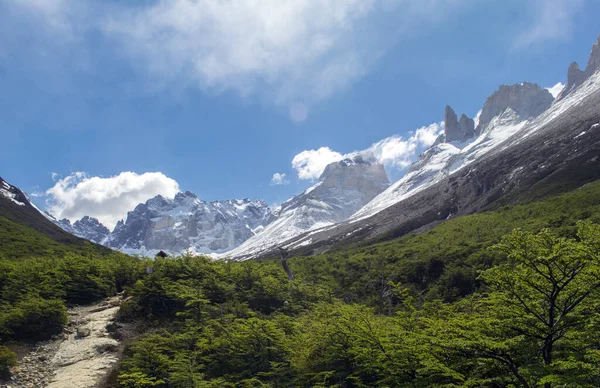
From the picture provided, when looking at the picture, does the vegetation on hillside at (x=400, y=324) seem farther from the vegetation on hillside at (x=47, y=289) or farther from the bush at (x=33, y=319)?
the bush at (x=33, y=319)

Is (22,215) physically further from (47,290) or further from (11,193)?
(47,290)

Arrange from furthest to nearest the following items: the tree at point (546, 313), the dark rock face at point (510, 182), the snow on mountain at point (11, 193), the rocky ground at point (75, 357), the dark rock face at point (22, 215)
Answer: the snow on mountain at point (11, 193), the dark rock face at point (22, 215), the dark rock face at point (510, 182), the rocky ground at point (75, 357), the tree at point (546, 313)

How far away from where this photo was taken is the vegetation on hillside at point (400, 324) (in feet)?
36.7

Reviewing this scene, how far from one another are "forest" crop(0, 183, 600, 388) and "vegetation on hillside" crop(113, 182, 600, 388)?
0.07 metres

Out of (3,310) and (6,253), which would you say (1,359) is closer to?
(3,310)

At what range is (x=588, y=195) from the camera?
48.2 meters

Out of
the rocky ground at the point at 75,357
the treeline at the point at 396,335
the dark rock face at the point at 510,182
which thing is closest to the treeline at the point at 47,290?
the rocky ground at the point at 75,357

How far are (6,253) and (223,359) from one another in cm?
5207

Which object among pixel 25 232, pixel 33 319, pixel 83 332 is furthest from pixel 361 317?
pixel 25 232

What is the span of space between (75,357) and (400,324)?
66.4 ft

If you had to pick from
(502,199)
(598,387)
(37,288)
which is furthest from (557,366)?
(502,199)

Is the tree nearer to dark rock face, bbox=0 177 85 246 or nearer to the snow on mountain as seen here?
dark rock face, bbox=0 177 85 246

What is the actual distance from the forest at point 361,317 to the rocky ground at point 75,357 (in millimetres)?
1156

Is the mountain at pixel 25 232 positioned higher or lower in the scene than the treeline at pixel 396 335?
higher
